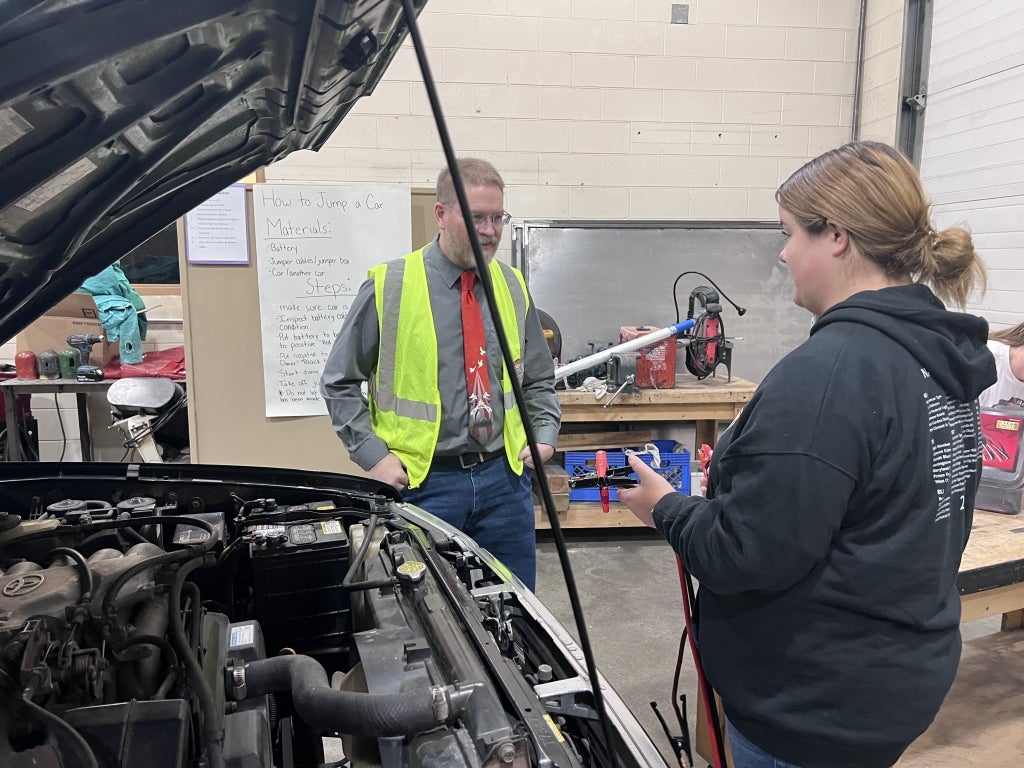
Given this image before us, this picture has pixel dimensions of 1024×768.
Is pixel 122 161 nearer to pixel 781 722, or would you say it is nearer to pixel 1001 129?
pixel 781 722

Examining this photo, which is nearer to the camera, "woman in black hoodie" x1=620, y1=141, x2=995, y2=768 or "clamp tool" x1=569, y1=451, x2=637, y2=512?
"woman in black hoodie" x1=620, y1=141, x2=995, y2=768

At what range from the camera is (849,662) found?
1.00 meters

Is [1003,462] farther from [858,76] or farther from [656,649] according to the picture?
[858,76]

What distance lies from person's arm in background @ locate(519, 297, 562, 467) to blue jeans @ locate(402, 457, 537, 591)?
16 cm

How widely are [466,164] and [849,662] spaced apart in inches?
58.2

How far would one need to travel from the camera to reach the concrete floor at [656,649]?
170cm

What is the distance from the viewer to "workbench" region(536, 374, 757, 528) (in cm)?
343

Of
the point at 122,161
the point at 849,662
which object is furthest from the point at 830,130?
the point at 122,161

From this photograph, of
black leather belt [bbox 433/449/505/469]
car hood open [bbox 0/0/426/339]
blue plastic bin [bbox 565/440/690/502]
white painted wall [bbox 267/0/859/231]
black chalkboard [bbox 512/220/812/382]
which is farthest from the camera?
black chalkboard [bbox 512/220/812/382]

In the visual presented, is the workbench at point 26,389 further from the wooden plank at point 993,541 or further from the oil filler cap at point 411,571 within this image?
the wooden plank at point 993,541

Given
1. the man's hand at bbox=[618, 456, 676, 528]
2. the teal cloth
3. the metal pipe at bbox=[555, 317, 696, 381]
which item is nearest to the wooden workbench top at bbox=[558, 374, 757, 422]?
the metal pipe at bbox=[555, 317, 696, 381]

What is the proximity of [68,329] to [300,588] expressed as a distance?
3.57 meters

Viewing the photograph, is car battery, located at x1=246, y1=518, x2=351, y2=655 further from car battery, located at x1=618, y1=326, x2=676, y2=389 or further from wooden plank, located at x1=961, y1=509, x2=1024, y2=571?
car battery, located at x1=618, y1=326, x2=676, y2=389

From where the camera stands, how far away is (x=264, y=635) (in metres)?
1.24
